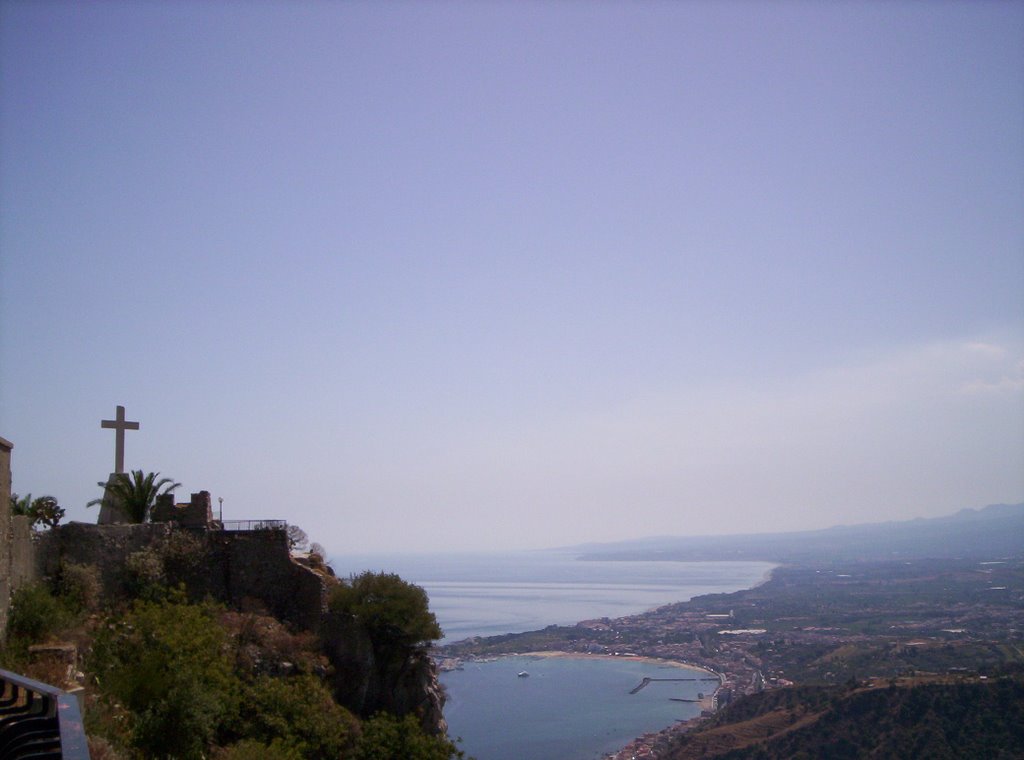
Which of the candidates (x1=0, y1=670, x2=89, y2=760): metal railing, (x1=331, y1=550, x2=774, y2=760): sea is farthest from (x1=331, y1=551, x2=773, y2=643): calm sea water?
(x1=0, y1=670, x2=89, y2=760): metal railing

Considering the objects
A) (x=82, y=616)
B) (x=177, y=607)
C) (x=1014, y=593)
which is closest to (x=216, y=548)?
(x=177, y=607)

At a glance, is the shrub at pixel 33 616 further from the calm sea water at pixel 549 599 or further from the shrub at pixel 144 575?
the calm sea water at pixel 549 599

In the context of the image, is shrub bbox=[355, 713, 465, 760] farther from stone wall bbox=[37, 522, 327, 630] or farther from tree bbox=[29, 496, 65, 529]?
tree bbox=[29, 496, 65, 529]

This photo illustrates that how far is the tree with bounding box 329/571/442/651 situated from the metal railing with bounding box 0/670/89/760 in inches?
509

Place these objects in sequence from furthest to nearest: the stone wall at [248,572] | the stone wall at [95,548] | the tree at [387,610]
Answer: the tree at [387,610] < the stone wall at [248,572] < the stone wall at [95,548]

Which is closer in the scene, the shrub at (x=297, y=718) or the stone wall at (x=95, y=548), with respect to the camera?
the shrub at (x=297, y=718)

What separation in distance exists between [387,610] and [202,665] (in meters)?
4.39

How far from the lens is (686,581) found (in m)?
184

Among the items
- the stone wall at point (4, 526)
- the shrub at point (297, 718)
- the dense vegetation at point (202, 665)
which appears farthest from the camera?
the shrub at point (297, 718)

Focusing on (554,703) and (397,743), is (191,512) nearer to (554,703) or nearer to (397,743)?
(397,743)

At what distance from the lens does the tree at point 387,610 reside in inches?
707

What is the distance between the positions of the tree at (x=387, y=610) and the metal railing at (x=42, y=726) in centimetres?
1292

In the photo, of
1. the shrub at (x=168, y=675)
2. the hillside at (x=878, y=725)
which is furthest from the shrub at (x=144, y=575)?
the hillside at (x=878, y=725)

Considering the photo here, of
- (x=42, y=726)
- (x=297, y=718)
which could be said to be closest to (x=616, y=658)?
(x=297, y=718)
